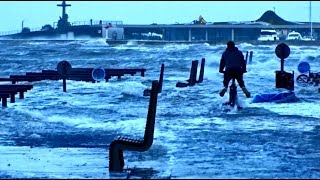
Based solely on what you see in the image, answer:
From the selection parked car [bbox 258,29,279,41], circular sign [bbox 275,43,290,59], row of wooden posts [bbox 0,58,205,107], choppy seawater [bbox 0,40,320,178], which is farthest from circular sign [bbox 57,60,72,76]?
parked car [bbox 258,29,279,41]

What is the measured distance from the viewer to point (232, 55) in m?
16.1

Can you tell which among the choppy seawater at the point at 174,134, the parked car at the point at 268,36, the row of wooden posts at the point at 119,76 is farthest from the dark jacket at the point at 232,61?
the parked car at the point at 268,36

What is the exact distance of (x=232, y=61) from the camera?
16250mm

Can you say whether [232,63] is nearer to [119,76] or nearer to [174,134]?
[174,134]

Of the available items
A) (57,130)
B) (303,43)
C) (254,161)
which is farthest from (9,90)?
(303,43)

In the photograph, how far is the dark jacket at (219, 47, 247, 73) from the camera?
16.1 meters

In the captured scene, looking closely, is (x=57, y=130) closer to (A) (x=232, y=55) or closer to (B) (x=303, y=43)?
(A) (x=232, y=55)

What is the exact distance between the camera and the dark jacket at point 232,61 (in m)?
16.1

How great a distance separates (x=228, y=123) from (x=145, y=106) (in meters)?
4.02

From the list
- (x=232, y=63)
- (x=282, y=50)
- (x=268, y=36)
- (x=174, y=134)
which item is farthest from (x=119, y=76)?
(x=268, y=36)

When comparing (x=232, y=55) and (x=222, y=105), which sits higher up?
(x=232, y=55)

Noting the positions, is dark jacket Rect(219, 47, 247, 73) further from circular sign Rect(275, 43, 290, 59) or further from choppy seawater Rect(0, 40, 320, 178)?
circular sign Rect(275, 43, 290, 59)

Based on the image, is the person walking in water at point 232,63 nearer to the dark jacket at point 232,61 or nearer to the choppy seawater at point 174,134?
the dark jacket at point 232,61

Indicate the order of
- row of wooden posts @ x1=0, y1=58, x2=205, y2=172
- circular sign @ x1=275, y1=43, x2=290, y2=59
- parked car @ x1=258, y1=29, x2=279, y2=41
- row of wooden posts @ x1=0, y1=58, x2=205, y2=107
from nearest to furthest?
row of wooden posts @ x1=0, y1=58, x2=205, y2=172, row of wooden posts @ x1=0, y1=58, x2=205, y2=107, circular sign @ x1=275, y1=43, x2=290, y2=59, parked car @ x1=258, y1=29, x2=279, y2=41
